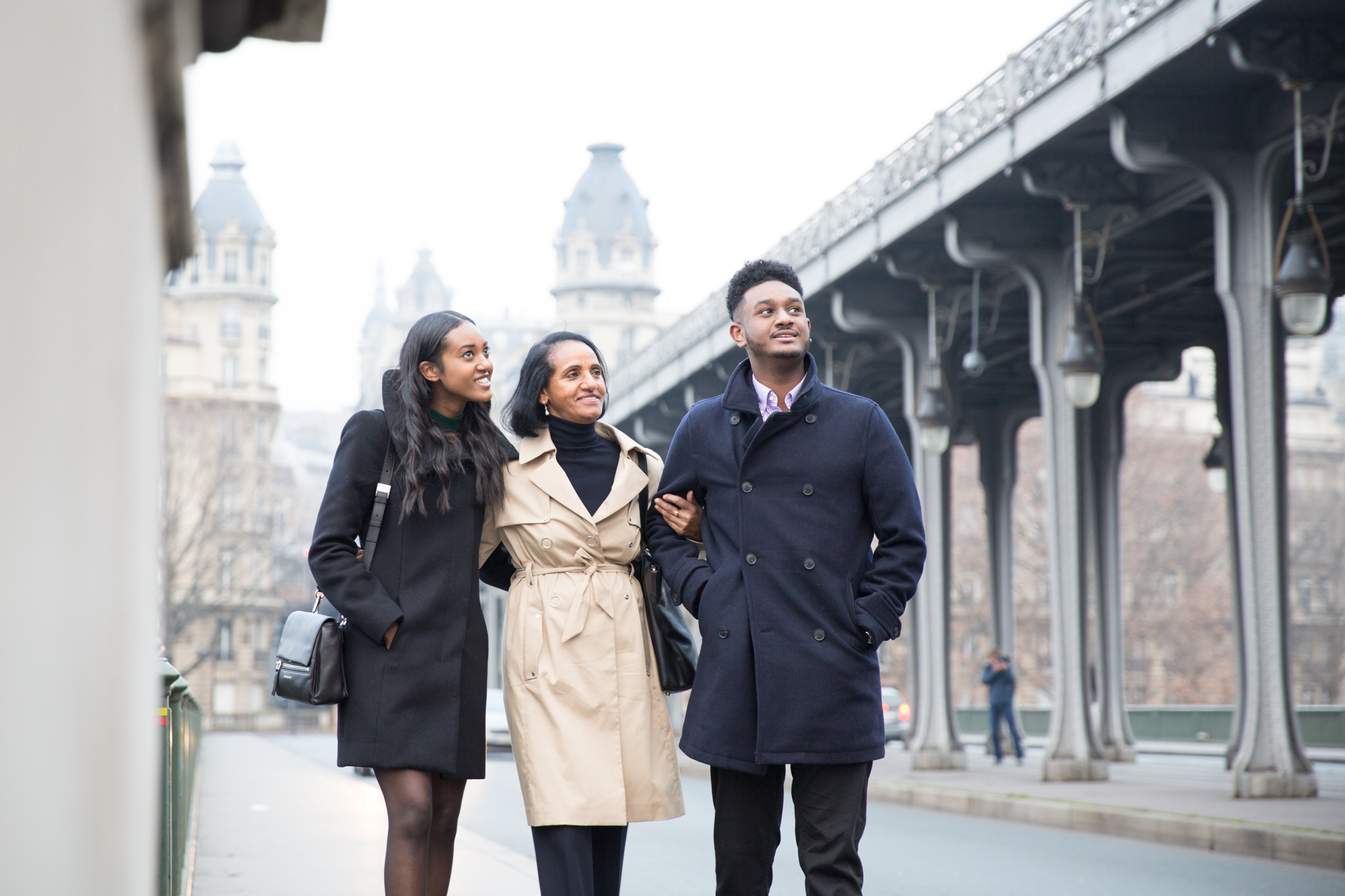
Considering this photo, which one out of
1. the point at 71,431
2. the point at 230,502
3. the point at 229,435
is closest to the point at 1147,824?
the point at 71,431

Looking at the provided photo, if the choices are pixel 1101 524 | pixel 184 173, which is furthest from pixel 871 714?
pixel 1101 524

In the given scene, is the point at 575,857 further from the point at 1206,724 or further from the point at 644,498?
the point at 1206,724

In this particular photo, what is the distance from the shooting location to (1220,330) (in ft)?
80.2

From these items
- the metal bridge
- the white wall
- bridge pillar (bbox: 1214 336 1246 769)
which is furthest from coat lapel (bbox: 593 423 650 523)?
bridge pillar (bbox: 1214 336 1246 769)

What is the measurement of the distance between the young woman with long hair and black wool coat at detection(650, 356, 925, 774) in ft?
2.11

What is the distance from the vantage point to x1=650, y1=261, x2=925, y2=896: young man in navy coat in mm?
4473

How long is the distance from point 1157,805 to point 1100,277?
887cm

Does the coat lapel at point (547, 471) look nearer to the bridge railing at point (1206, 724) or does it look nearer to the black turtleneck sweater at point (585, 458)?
the black turtleneck sweater at point (585, 458)

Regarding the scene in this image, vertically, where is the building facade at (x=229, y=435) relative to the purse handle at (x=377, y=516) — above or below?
above

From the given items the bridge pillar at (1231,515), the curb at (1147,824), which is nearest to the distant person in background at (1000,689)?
the bridge pillar at (1231,515)

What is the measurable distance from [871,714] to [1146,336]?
71.3 feet

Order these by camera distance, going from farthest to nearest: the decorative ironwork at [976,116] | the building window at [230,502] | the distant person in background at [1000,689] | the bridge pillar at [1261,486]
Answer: the building window at [230,502], the distant person in background at [1000,689], the decorative ironwork at [976,116], the bridge pillar at [1261,486]

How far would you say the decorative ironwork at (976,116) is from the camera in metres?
14.7

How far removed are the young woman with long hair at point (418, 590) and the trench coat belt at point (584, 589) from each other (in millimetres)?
187
